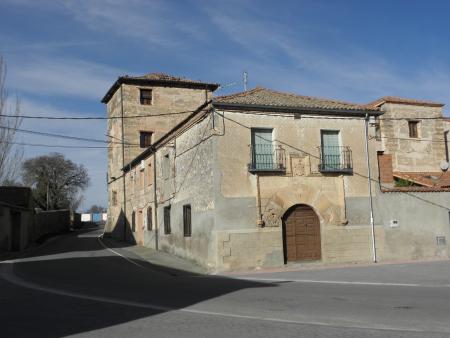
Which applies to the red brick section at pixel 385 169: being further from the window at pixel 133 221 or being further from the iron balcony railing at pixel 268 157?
the window at pixel 133 221

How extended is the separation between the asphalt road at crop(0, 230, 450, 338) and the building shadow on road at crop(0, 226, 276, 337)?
0.02 m

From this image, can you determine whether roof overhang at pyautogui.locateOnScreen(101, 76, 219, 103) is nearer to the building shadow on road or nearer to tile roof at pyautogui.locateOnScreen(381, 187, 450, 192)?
the building shadow on road

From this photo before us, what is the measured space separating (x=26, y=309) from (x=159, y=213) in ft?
59.1

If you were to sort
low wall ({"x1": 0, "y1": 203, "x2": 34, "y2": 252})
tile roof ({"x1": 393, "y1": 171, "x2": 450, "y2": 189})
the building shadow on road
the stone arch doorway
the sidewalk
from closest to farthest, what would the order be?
the building shadow on road → the sidewalk → the stone arch doorway → tile roof ({"x1": 393, "y1": 171, "x2": 450, "y2": 189}) → low wall ({"x1": 0, "y1": 203, "x2": 34, "y2": 252})

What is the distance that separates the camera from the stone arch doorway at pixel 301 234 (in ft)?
66.8

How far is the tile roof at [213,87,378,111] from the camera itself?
65.8 feet

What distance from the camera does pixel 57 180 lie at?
245 ft

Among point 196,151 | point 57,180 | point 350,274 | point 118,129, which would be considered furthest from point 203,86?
point 57,180

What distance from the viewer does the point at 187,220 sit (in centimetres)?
2288

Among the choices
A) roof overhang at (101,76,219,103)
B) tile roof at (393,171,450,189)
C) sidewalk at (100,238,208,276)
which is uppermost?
roof overhang at (101,76,219,103)

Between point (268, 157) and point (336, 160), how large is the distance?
10.1ft

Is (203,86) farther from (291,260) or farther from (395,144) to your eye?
(291,260)

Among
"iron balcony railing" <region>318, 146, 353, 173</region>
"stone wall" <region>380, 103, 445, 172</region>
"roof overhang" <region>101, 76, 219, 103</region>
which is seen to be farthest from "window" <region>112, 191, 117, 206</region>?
"iron balcony railing" <region>318, 146, 353, 173</region>

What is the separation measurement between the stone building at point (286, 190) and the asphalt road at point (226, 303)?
220 centimetres
